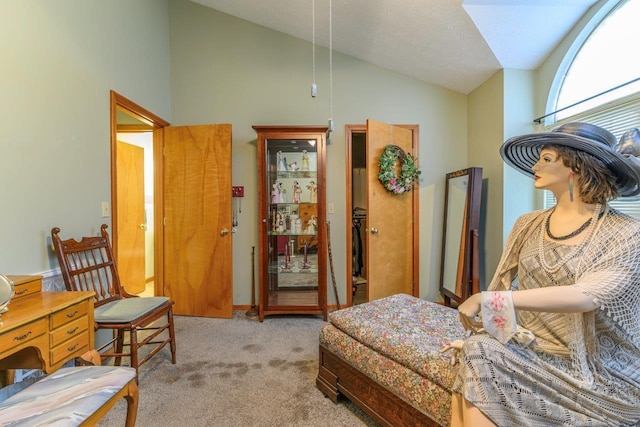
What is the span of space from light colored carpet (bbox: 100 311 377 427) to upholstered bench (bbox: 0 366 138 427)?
1.75 ft

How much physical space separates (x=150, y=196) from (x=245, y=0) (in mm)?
A: 2989

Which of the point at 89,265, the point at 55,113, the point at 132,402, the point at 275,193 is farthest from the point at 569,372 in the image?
the point at 55,113

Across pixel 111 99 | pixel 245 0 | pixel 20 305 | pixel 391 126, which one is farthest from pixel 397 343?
pixel 245 0

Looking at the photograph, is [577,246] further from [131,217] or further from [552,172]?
[131,217]

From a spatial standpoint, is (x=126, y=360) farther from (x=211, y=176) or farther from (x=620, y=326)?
(x=620, y=326)

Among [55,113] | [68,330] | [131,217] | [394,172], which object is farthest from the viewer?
[131,217]

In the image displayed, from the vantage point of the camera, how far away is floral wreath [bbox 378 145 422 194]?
2957 mm

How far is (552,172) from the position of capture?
3.62 feet

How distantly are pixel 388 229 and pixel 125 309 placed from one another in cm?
237

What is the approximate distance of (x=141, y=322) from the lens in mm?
1854

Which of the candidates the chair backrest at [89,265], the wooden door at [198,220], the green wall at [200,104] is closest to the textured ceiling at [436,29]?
the green wall at [200,104]

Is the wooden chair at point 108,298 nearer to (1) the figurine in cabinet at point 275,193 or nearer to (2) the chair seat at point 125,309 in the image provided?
(2) the chair seat at point 125,309

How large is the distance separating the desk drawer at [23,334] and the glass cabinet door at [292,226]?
1829 mm

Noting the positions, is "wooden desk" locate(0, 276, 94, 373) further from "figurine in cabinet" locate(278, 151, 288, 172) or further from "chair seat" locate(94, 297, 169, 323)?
"figurine in cabinet" locate(278, 151, 288, 172)
